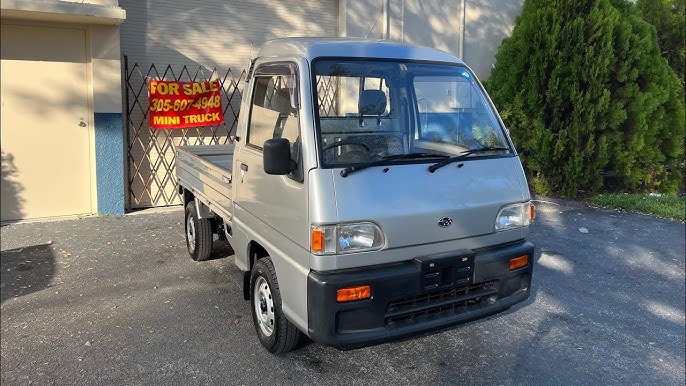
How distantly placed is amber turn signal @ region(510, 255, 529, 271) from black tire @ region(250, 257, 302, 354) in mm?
1493

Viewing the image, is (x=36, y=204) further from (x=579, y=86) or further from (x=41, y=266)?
(x=579, y=86)

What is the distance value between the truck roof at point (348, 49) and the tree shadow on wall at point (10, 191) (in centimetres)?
496

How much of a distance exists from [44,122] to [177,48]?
7.12 ft

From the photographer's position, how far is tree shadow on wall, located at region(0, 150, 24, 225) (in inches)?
294

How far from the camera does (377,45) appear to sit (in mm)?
3994

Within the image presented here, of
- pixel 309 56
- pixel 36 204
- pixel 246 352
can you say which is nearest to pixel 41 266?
pixel 36 204

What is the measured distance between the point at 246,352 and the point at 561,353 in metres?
2.29

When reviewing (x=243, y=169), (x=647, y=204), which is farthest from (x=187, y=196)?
(x=647, y=204)

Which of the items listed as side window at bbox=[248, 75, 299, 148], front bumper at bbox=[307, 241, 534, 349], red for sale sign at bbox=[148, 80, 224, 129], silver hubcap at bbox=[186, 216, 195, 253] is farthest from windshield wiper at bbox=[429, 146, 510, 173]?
red for sale sign at bbox=[148, 80, 224, 129]

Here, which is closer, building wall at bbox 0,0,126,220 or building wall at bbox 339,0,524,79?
building wall at bbox 0,0,126,220

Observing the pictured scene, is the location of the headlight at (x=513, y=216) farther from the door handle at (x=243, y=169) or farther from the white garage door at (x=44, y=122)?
the white garage door at (x=44, y=122)

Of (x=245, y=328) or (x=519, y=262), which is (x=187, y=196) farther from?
(x=519, y=262)

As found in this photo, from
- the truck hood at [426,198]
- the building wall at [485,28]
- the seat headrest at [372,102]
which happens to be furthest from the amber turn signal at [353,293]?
the building wall at [485,28]

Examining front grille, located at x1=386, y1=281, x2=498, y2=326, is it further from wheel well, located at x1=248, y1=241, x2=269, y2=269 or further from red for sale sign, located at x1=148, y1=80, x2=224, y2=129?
red for sale sign, located at x1=148, y1=80, x2=224, y2=129
